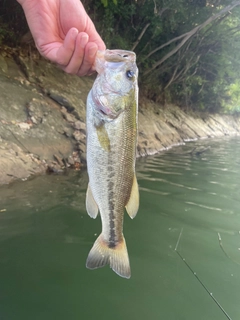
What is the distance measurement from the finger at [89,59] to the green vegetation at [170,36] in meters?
10.7

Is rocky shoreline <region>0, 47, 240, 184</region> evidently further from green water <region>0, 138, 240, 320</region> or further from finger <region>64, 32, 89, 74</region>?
finger <region>64, 32, 89, 74</region>

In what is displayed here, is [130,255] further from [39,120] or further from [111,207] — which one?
[39,120]

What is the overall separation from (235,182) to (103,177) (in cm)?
808

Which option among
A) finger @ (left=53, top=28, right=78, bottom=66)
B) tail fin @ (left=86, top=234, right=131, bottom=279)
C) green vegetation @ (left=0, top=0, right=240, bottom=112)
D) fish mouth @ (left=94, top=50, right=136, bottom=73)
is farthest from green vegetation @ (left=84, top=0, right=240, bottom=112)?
tail fin @ (left=86, top=234, right=131, bottom=279)

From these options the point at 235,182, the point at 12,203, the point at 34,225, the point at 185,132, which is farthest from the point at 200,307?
the point at 185,132

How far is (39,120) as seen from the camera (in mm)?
10188

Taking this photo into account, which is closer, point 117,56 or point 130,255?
point 117,56

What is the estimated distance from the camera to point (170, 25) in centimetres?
1752

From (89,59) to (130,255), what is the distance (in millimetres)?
3304

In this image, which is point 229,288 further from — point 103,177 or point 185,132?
point 185,132

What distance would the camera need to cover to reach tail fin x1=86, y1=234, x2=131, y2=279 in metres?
2.74

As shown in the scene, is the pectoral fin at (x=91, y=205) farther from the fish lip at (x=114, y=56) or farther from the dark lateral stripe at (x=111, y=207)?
the fish lip at (x=114, y=56)

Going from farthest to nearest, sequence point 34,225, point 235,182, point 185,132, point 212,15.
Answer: point 185,132 < point 212,15 < point 235,182 < point 34,225

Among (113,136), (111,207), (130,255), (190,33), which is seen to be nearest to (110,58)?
(113,136)
